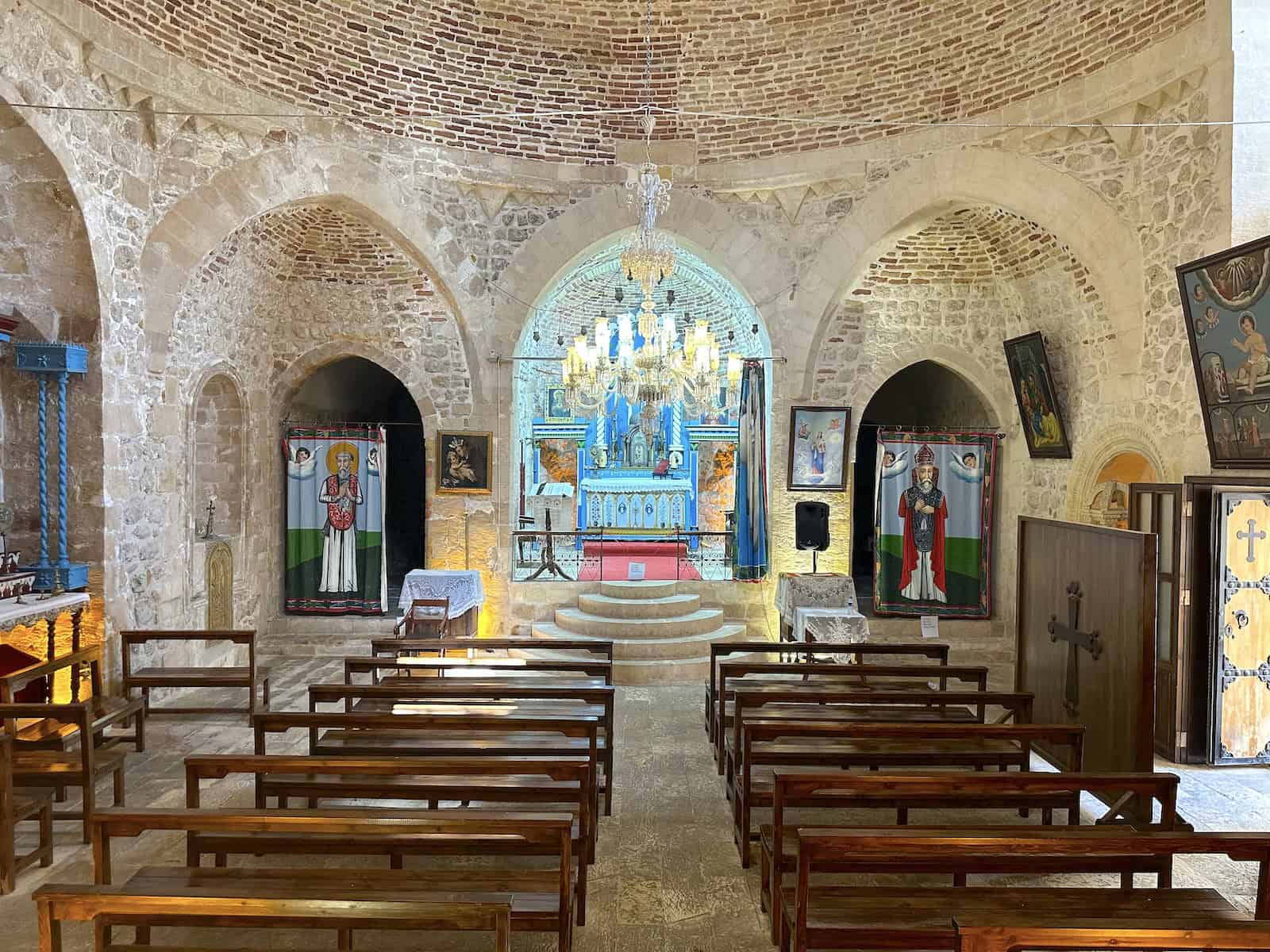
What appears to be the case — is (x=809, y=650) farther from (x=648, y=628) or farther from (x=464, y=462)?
(x=464, y=462)

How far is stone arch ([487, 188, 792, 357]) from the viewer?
28.6ft

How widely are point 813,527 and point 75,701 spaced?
6.91 meters

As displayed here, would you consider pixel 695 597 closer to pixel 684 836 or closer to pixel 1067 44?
pixel 684 836

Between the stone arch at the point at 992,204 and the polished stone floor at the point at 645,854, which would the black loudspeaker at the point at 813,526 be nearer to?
the stone arch at the point at 992,204

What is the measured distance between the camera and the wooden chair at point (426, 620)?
7582 millimetres

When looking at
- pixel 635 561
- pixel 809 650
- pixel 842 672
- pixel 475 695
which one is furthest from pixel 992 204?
pixel 475 695

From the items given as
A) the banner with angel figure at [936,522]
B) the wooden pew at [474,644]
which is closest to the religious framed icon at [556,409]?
the banner with angel figure at [936,522]

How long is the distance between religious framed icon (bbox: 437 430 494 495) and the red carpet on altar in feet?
5.52

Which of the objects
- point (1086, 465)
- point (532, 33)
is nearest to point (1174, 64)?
point (1086, 465)

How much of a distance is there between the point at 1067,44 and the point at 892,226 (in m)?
2.11

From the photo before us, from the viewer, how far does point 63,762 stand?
4047mm

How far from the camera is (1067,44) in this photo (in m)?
6.72

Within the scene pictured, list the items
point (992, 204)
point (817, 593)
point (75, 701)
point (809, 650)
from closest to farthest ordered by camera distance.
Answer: point (75, 701), point (809, 650), point (992, 204), point (817, 593)

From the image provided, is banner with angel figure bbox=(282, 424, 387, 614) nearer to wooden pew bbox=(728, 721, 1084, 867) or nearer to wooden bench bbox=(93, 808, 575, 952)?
wooden pew bbox=(728, 721, 1084, 867)
